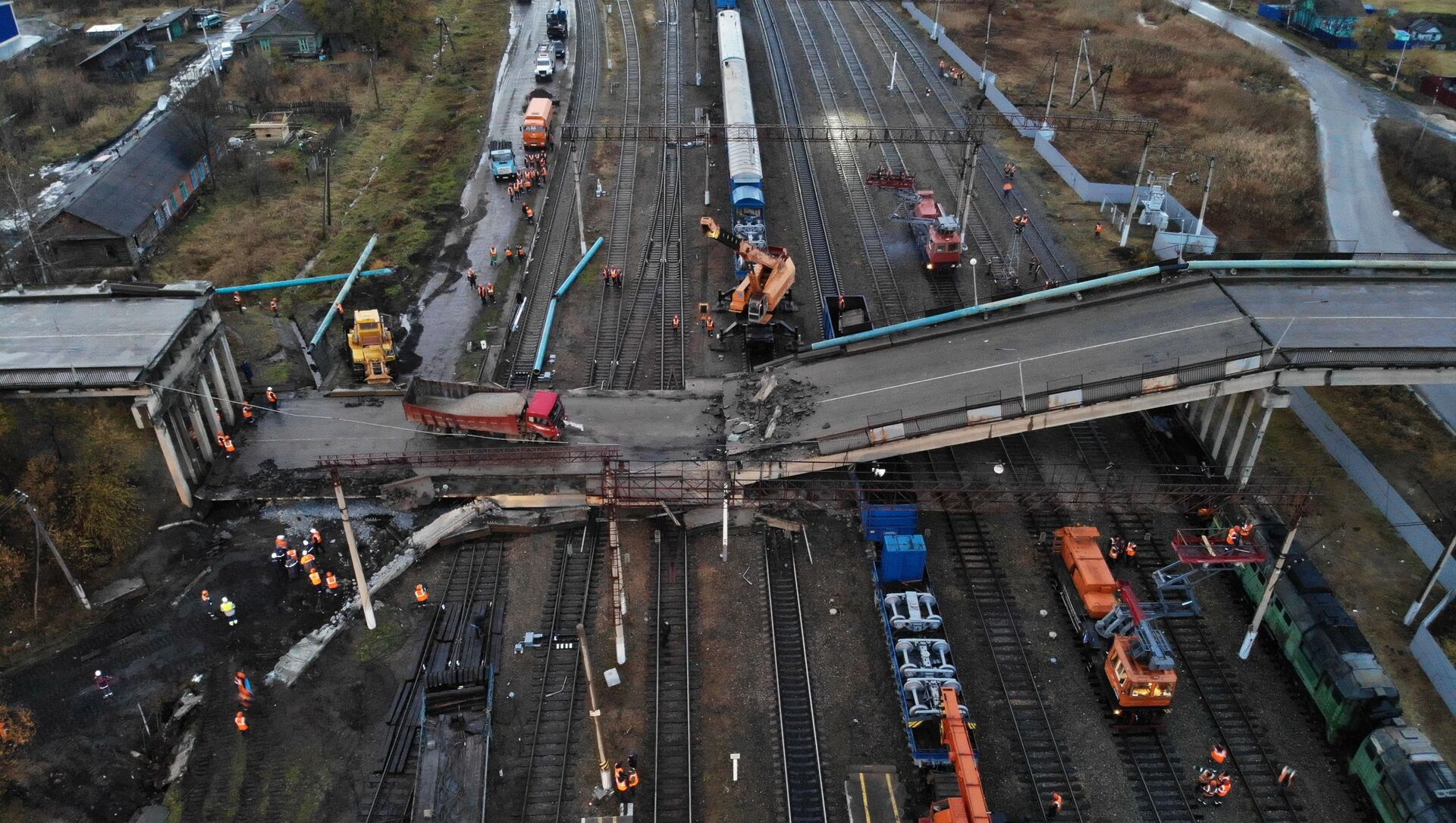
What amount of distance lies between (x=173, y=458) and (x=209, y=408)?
3.15 m

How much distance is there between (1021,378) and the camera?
35844 mm

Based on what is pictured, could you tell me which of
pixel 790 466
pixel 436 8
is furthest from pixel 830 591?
pixel 436 8

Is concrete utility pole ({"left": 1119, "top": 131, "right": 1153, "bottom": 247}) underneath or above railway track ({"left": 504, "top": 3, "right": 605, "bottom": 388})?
above

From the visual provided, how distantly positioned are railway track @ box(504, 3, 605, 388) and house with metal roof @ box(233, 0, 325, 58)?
71.1 feet

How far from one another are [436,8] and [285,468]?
7051cm

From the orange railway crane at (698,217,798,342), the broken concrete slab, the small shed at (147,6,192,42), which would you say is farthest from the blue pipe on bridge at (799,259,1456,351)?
the small shed at (147,6,192,42)

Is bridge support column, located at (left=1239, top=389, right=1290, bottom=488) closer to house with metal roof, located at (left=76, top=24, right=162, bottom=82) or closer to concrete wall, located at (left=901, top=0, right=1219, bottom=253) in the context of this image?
concrete wall, located at (left=901, top=0, right=1219, bottom=253)

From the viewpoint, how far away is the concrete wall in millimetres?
50625

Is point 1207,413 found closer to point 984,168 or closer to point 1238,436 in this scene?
point 1238,436

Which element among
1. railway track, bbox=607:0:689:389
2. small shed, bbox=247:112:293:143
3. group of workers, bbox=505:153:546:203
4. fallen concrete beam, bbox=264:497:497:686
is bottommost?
fallen concrete beam, bbox=264:497:497:686

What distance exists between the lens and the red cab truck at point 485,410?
36.2 metres

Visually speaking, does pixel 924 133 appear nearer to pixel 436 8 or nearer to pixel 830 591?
pixel 830 591

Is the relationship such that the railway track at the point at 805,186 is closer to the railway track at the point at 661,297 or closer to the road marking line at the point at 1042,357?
the railway track at the point at 661,297

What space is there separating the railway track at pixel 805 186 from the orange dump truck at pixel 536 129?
1615 cm
